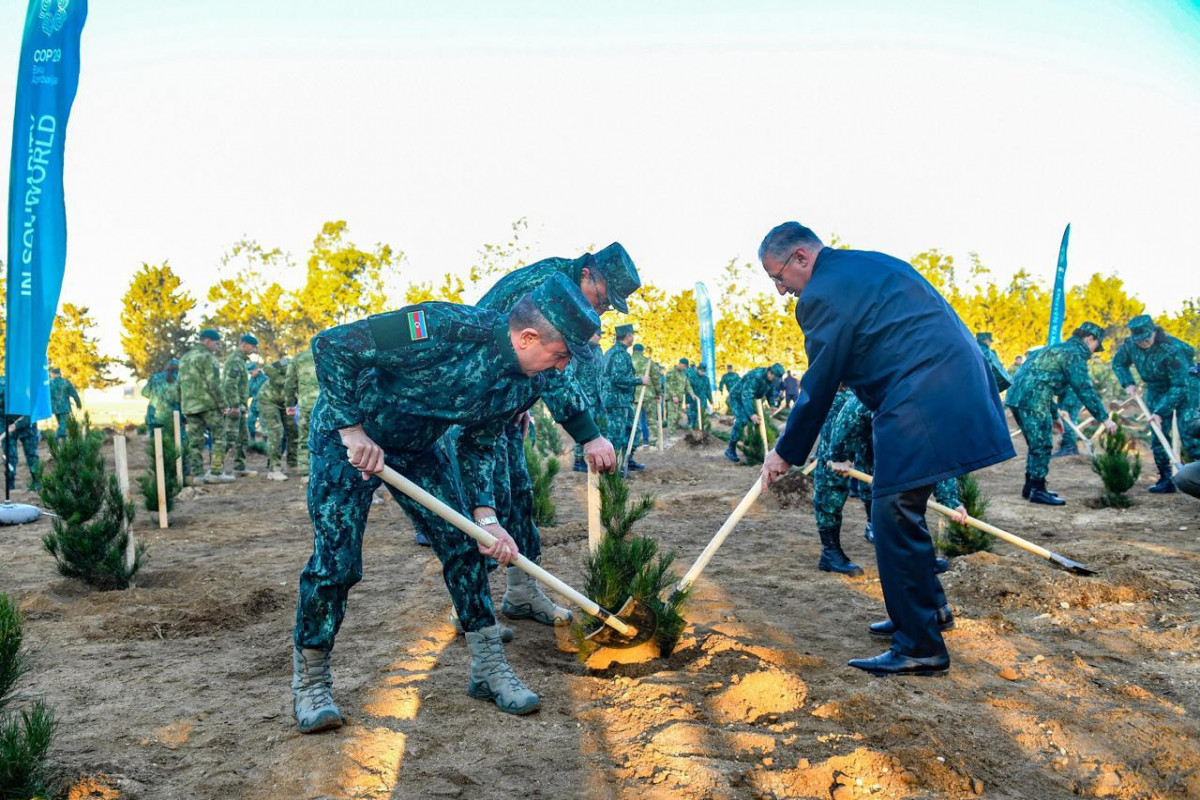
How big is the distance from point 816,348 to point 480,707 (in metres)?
1.90

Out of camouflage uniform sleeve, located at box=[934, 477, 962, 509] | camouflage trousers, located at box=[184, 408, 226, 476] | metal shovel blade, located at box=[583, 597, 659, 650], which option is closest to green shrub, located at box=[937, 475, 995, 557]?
camouflage uniform sleeve, located at box=[934, 477, 962, 509]

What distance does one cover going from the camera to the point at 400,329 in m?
2.56

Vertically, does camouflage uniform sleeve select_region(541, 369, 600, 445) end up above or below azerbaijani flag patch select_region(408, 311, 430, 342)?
below

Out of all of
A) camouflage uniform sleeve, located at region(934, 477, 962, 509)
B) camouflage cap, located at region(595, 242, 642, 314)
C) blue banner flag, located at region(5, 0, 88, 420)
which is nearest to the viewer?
camouflage cap, located at region(595, 242, 642, 314)

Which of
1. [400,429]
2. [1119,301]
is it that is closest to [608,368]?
[400,429]

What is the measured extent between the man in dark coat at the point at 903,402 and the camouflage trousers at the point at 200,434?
9.31 meters

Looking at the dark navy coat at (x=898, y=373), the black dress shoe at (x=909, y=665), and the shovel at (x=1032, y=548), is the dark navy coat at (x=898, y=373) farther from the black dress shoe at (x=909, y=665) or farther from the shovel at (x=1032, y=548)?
the shovel at (x=1032, y=548)

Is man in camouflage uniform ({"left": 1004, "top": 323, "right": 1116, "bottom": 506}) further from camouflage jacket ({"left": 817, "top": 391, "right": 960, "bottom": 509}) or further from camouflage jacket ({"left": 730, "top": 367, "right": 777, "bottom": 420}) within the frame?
camouflage jacket ({"left": 730, "top": 367, "right": 777, "bottom": 420})

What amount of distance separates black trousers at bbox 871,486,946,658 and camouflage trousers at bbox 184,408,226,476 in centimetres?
949

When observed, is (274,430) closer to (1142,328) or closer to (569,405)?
(569,405)

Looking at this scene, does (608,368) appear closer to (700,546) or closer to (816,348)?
(700,546)

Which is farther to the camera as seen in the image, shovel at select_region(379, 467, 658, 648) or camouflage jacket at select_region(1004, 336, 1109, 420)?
camouflage jacket at select_region(1004, 336, 1109, 420)

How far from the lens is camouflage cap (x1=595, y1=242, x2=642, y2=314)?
4.41 metres

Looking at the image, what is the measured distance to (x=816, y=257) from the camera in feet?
11.2
